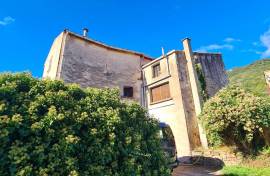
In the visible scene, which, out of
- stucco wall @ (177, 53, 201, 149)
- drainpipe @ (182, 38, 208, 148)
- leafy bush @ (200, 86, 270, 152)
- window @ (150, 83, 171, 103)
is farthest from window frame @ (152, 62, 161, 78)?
leafy bush @ (200, 86, 270, 152)

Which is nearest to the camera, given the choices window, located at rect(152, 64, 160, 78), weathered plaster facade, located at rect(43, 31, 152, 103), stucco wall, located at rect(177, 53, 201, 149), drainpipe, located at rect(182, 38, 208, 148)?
drainpipe, located at rect(182, 38, 208, 148)

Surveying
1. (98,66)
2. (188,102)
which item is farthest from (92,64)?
(188,102)

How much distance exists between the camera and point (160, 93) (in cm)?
1909

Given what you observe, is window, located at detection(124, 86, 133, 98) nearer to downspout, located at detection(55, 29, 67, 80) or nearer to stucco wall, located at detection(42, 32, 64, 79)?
downspout, located at detection(55, 29, 67, 80)

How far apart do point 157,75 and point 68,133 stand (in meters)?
15.3

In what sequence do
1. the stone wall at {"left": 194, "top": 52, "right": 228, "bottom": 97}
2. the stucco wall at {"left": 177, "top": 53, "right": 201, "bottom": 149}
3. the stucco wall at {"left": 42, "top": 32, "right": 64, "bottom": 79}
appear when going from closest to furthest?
the stucco wall at {"left": 177, "top": 53, "right": 201, "bottom": 149}
the stucco wall at {"left": 42, "top": 32, "right": 64, "bottom": 79}
the stone wall at {"left": 194, "top": 52, "right": 228, "bottom": 97}

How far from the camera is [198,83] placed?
55.6 ft

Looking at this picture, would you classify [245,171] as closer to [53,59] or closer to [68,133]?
[68,133]

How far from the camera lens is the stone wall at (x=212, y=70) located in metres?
18.3

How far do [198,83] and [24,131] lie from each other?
1456 centimetres

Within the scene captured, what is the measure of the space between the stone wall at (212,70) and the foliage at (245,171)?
752 cm

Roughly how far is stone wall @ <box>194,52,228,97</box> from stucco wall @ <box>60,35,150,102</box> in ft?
21.1

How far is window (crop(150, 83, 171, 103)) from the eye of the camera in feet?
60.2

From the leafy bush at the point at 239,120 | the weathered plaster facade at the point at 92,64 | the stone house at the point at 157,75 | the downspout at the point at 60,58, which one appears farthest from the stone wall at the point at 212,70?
the downspout at the point at 60,58
